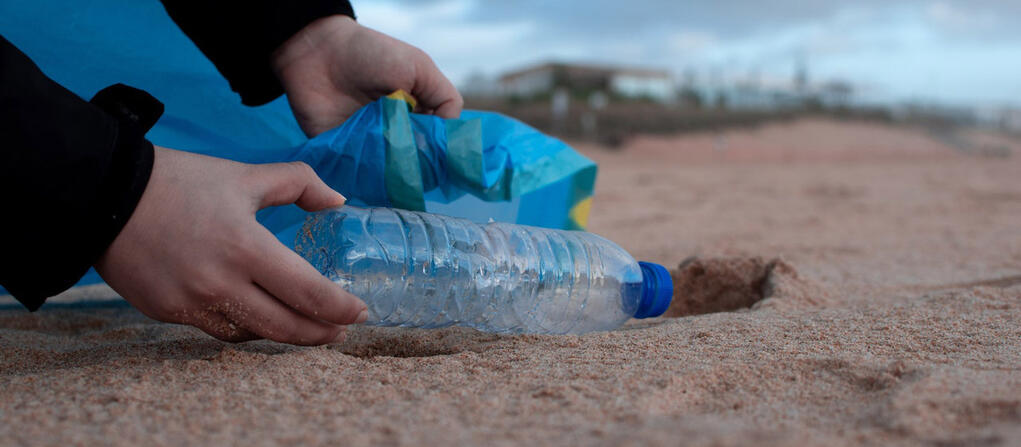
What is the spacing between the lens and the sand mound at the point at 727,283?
2148mm

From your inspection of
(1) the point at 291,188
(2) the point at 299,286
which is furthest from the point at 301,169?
(2) the point at 299,286

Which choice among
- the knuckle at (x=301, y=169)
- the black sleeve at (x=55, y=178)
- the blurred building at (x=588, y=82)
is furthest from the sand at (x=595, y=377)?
the blurred building at (x=588, y=82)

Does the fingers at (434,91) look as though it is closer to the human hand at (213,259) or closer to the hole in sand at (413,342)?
the hole in sand at (413,342)

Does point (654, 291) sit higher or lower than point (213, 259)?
lower

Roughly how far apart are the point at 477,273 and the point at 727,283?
2.97 ft

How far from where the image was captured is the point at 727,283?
2.23 meters

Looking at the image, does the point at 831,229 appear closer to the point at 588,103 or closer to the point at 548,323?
the point at 548,323

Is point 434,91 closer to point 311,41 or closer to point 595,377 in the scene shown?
point 311,41

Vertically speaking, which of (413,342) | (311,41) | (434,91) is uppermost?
(311,41)

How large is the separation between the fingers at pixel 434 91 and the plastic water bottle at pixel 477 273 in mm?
353

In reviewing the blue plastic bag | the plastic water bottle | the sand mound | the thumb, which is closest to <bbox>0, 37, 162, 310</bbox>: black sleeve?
the thumb

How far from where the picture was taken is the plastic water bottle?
1.59m

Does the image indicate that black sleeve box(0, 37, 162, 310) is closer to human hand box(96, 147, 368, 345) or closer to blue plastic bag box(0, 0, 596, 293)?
human hand box(96, 147, 368, 345)

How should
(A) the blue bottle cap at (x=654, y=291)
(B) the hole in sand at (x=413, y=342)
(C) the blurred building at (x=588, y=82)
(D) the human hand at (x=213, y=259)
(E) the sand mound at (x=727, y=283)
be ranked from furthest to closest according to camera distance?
(C) the blurred building at (x=588, y=82) < (E) the sand mound at (x=727, y=283) < (A) the blue bottle cap at (x=654, y=291) < (B) the hole in sand at (x=413, y=342) < (D) the human hand at (x=213, y=259)
